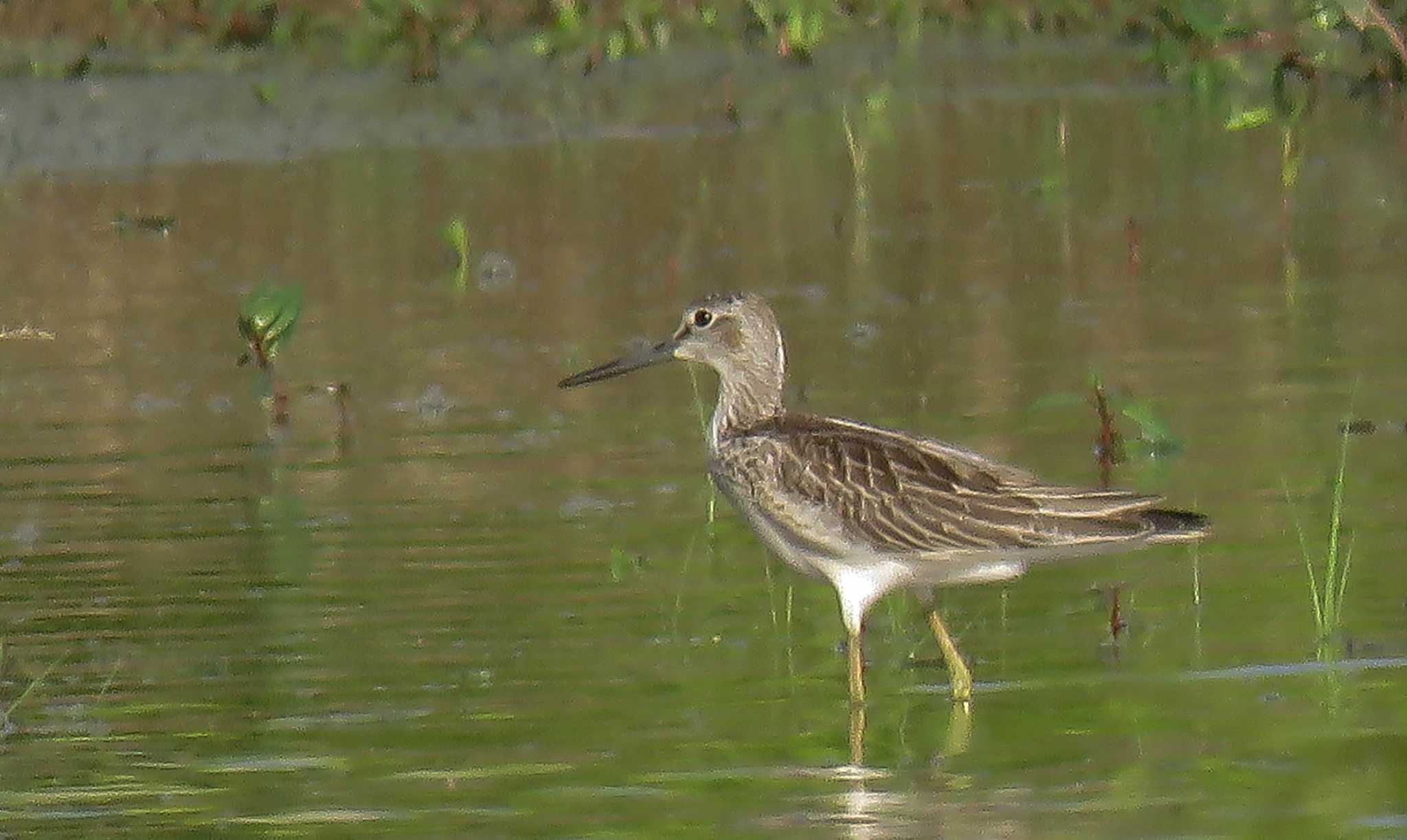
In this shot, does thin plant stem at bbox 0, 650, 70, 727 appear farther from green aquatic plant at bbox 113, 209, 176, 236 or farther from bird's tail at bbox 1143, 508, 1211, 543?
green aquatic plant at bbox 113, 209, 176, 236

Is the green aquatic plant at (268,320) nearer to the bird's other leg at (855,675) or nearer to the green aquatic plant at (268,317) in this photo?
the green aquatic plant at (268,317)

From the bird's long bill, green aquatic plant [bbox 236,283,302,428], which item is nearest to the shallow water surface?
green aquatic plant [bbox 236,283,302,428]

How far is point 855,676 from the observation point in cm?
787

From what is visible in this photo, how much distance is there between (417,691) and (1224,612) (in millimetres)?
2011

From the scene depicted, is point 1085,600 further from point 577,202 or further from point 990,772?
point 577,202

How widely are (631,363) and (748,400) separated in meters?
0.61

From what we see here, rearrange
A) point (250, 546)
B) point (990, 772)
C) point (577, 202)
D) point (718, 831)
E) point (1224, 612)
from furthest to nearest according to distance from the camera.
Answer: point (577, 202)
point (250, 546)
point (1224, 612)
point (990, 772)
point (718, 831)

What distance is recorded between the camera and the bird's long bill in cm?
957

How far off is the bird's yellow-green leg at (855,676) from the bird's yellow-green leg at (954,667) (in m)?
0.21

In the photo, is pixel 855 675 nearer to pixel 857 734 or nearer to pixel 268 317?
pixel 857 734

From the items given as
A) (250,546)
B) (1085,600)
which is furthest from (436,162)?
(1085,600)

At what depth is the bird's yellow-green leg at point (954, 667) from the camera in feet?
25.6

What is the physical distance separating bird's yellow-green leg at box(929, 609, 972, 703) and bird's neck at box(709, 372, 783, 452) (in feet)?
3.87

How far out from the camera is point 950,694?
7.90 m
